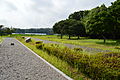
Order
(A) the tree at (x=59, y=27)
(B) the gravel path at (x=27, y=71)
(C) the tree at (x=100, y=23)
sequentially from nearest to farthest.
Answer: (B) the gravel path at (x=27, y=71)
(C) the tree at (x=100, y=23)
(A) the tree at (x=59, y=27)

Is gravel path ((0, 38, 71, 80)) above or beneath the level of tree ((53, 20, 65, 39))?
beneath

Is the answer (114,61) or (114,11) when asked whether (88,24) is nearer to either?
(114,11)

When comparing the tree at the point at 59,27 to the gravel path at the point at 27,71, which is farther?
the tree at the point at 59,27

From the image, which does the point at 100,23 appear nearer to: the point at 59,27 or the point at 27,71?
the point at 27,71

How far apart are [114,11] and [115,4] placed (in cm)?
192

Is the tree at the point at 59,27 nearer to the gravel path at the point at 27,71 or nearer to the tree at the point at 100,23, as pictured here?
the tree at the point at 100,23

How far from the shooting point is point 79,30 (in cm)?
6262

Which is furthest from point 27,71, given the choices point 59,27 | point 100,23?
point 59,27

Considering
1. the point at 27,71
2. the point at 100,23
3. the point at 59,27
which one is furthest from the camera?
the point at 59,27

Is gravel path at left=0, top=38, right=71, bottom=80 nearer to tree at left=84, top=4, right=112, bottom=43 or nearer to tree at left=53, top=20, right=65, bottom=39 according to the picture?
tree at left=84, top=4, right=112, bottom=43

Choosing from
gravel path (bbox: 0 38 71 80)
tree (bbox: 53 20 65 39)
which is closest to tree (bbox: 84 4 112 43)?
gravel path (bbox: 0 38 71 80)

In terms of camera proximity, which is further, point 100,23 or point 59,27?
point 59,27

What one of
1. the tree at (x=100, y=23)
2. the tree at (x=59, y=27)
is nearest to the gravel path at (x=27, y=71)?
the tree at (x=100, y=23)

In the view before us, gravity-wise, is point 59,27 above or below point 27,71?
above
